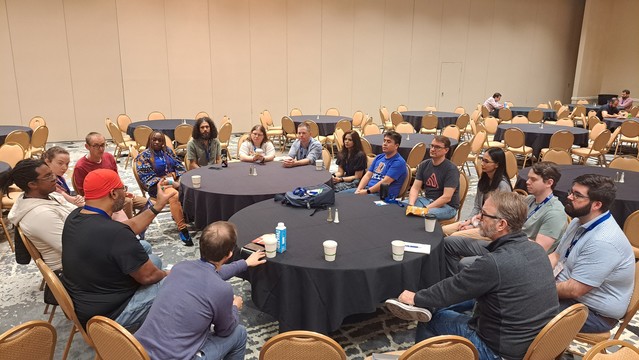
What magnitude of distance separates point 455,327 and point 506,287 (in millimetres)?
496

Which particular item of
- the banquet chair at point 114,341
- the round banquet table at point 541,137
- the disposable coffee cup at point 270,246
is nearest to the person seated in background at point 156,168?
the disposable coffee cup at point 270,246

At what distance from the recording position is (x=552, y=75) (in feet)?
63.1

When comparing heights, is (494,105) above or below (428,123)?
above

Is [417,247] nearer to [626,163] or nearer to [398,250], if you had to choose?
[398,250]

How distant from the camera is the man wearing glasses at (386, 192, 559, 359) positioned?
202 cm

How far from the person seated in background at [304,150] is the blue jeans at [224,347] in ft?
10.8

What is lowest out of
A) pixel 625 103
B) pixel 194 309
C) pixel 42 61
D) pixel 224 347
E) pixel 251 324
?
pixel 251 324

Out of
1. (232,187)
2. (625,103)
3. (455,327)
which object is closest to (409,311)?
(455,327)

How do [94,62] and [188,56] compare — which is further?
[188,56]

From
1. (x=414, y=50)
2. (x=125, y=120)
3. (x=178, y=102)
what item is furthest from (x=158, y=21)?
(x=414, y=50)

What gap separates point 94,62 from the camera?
10922mm

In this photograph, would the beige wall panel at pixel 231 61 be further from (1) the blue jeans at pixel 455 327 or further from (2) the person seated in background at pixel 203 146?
(1) the blue jeans at pixel 455 327

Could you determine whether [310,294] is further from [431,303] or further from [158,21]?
[158,21]

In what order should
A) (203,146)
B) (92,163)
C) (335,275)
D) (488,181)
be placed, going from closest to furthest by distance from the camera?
1. (335,275)
2. (488,181)
3. (92,163)
4. (203,146)
